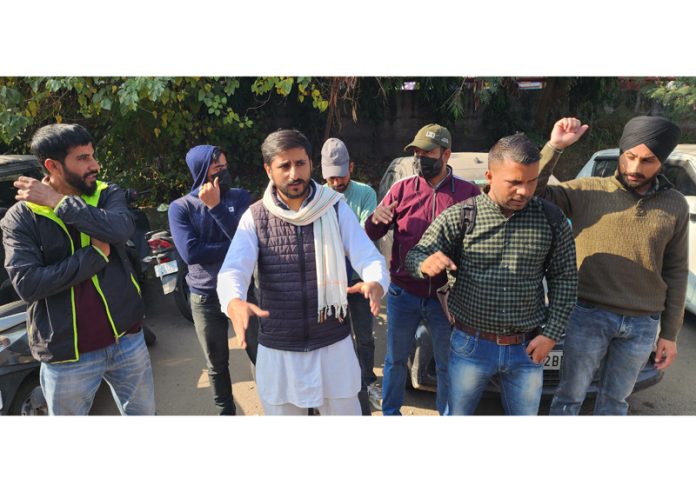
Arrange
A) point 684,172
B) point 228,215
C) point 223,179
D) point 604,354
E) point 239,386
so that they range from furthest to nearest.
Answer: point 684,172 < point 239,386 < point 223,179 < point 228,215 < point 604,354

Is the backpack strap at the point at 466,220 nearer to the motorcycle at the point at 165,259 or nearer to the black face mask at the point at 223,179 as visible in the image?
the black face mask at the point at 223,179

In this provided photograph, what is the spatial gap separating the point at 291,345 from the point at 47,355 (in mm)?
1205

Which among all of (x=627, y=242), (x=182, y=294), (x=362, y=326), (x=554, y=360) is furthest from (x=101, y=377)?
(x=627, y=242)

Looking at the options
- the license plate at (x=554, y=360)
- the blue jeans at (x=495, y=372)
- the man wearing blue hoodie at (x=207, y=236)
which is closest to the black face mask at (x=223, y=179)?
the man wearing blue hoodie at (x=207, y=236)

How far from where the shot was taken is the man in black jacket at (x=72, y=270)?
2270 mm

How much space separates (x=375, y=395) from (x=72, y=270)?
7.48 feet

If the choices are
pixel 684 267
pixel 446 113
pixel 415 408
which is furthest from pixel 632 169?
pixel 446 113

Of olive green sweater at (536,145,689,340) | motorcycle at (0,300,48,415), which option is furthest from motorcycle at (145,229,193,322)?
olive green sweater at (536,145,689,340)

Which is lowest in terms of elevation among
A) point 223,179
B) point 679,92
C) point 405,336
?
point 405,336

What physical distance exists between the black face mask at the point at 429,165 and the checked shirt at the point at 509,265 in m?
0.68

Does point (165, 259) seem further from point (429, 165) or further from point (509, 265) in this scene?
point (509, 265)

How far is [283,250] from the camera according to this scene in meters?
2.26

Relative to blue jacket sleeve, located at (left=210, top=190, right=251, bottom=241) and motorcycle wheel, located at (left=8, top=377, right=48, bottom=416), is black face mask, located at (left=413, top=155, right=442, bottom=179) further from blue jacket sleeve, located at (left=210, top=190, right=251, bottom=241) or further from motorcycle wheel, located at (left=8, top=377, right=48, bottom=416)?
motorcycle wheel, located at (left=8, top=377, right=48, bottom=416)

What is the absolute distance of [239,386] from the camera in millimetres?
3982
